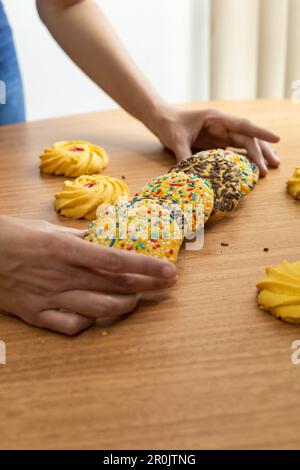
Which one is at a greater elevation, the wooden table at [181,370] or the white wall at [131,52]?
the wooden table at [181,370]

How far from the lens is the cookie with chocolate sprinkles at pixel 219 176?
1323mm

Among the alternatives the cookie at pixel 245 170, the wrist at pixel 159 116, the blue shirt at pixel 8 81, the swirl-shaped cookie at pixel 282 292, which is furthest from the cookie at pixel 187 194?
the blue shirt at pixel 8 81

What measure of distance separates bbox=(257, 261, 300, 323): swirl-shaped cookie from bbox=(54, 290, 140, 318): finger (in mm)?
232

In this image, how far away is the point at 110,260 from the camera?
95 cm

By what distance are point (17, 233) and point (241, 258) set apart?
430 millimetres

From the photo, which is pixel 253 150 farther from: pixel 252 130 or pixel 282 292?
pixel 282 292

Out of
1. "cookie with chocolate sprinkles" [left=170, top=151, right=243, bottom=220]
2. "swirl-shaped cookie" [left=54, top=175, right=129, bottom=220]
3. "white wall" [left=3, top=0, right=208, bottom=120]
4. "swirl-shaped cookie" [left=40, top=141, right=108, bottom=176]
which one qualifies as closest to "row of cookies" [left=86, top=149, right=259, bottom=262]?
"cookie with chocolate sprinkles" [left=170, top=151, right=243, bottom=220]

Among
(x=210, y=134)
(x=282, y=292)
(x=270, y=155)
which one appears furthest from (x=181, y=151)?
(x=282, y=292)

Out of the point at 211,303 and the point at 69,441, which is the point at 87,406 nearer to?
the point at 69,441

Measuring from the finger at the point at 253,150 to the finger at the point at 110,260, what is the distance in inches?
27.5

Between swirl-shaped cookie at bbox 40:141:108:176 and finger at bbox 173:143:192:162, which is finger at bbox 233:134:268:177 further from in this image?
swirl-shaped cookie at bbox 40:141:108:176

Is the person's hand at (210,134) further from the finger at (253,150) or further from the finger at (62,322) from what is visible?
the finger at (62,322)

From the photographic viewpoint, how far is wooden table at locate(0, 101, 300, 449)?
0.77 m

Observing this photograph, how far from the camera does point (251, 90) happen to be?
3.10 metres
